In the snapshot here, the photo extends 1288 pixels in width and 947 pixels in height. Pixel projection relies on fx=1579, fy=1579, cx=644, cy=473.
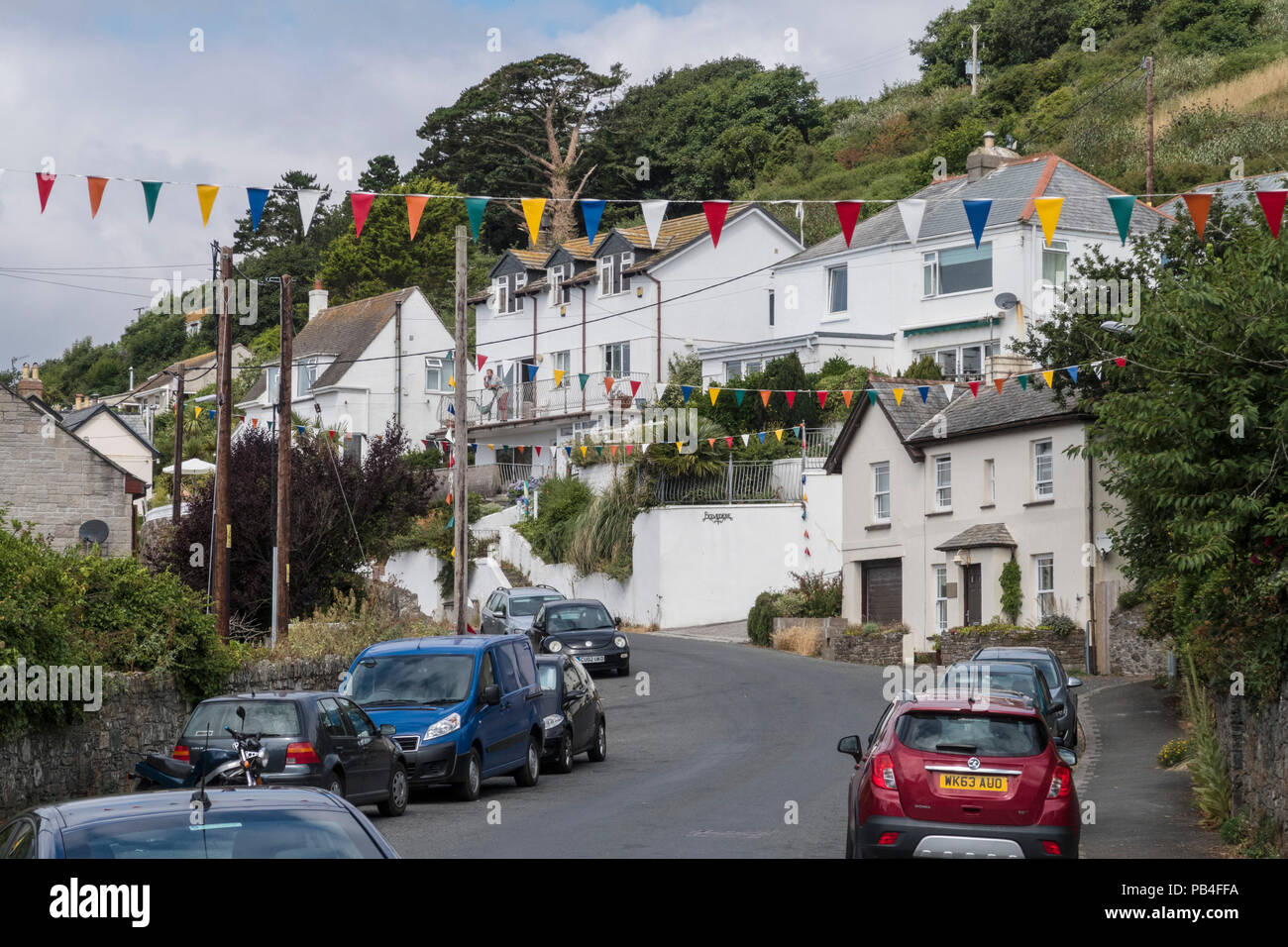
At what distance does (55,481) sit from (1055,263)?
30292 mm

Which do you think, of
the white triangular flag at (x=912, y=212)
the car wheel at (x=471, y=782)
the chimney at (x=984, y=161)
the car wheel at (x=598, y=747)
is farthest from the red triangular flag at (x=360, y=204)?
the chimney at (x=984, y=161)

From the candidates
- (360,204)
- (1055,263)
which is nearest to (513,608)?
(360,204)

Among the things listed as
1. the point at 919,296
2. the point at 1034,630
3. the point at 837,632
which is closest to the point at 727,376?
the point at 919,296

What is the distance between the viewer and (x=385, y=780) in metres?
16.8

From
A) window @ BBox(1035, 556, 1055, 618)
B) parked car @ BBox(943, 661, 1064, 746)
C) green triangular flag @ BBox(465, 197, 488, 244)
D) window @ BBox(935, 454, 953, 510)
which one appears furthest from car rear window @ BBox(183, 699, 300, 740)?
window @ BBox(935, 454, 953, 510)

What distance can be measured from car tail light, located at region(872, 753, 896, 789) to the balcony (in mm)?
45905

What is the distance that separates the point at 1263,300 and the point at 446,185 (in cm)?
6941

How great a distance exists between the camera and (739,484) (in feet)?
158

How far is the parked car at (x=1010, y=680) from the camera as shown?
2061 cm

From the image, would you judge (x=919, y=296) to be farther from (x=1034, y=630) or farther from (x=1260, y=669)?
(x=1260, y=669)

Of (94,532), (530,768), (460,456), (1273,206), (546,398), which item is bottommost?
(530,768)

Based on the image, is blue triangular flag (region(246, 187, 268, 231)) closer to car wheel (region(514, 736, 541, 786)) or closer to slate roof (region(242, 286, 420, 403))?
car wheel (region(514, 736, 541, 786))

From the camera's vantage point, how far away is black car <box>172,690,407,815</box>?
15.8 m

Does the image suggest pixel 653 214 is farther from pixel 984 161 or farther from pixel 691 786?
pixel 984 161
